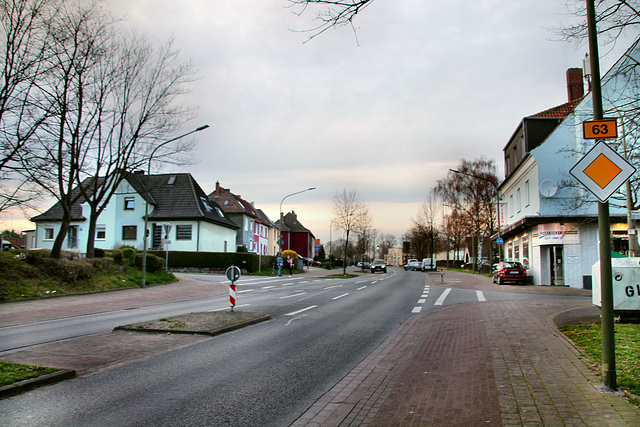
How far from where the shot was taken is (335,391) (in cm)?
572

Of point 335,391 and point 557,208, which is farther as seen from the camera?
point 557,208

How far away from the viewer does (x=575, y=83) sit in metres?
33.8

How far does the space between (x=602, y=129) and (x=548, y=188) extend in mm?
23460

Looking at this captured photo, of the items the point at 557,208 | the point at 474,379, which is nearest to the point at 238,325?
the point at 474,379

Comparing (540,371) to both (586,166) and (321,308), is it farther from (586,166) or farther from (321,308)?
(321,308)

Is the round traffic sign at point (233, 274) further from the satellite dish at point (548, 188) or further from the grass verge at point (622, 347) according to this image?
the satellite dish at point (548, 188)

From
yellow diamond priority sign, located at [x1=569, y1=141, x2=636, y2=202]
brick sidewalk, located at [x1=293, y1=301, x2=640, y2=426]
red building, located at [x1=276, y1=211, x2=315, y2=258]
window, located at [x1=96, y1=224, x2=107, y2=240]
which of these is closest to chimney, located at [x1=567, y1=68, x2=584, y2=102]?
brick sidewalk, located at [x1=293, y1=301, x2=640, y2=426]

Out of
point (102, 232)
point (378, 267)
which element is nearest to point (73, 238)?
point (102, 232)

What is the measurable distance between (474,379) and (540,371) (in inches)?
38.3

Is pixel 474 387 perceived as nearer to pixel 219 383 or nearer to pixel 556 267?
pixel 219 383

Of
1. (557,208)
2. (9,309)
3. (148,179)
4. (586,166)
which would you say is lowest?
(9,309)

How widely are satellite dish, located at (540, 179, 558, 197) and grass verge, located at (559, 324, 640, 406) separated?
18703 millimetres

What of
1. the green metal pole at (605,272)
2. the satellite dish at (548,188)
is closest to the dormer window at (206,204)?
the satellite dish at (548,188)

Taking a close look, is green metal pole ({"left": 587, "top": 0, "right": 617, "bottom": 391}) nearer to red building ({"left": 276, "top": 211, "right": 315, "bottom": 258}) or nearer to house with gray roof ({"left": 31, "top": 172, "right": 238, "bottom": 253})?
house with gray roof ({"left": 31, "top": 172, "right": 238, "bottom": 253})
